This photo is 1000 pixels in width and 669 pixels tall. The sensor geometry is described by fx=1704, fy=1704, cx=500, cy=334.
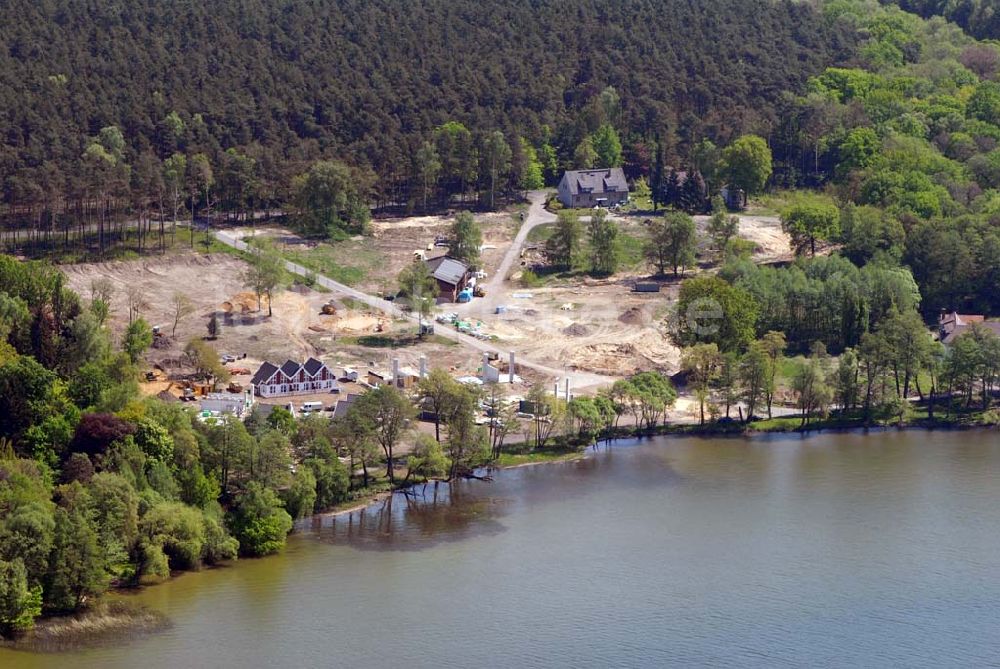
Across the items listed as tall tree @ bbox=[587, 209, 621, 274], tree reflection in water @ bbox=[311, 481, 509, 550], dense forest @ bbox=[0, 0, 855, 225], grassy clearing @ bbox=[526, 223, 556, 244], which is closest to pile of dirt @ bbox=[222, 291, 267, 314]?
dense forest @ bbox=[0, 0, 855, 225]

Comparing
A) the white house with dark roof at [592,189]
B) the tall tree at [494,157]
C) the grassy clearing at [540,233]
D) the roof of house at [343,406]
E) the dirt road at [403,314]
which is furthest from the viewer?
the white house with dark roof at [592,189]

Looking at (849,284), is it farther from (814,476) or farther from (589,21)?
(589,21)

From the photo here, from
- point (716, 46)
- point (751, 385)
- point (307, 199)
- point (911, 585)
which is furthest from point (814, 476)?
point (716, 46)

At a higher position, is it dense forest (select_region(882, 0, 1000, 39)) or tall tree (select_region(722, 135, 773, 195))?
dense forest (select_region(882, 0, 1000, 39))

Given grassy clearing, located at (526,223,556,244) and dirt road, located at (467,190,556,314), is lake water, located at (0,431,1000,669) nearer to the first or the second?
dirt road, located at (467,190,556,314)

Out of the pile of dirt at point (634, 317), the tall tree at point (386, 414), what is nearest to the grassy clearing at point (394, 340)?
the pile of dirt at point (634, 317)

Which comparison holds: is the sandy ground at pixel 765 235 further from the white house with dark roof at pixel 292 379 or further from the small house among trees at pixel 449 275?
the white house with dark roof at pixel 292 379

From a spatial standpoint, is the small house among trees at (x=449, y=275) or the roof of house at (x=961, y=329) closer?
the roof of house at (x=961, y=329)
